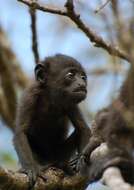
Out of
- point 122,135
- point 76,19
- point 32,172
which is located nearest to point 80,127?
point 32,172

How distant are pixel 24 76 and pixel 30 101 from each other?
10.9 feet

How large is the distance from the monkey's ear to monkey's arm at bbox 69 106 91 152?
534mm

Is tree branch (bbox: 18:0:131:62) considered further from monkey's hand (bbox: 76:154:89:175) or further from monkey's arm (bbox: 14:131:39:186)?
monkey's arm (bbox: 14:131:39:186)

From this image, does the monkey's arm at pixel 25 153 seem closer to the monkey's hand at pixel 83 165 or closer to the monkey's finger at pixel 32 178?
the monkey's finger at pixel 32 178

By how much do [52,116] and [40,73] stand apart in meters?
0.52

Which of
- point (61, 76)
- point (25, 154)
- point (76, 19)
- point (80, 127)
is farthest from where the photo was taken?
point (61, 76)

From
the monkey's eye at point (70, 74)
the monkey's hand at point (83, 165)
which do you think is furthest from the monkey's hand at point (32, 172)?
the monkey's eye at point (70, 74)

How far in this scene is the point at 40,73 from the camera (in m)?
6.47

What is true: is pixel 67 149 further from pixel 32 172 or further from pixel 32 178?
pixel 32 178

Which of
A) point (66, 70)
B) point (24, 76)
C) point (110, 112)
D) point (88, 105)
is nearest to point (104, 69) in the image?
point (88, 105)

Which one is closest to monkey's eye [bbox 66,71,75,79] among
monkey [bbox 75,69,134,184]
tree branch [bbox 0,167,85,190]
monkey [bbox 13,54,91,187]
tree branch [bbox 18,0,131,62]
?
monkey [bbox 13,54,91,187]

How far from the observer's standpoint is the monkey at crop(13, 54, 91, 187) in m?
5.88

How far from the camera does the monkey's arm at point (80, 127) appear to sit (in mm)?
5809

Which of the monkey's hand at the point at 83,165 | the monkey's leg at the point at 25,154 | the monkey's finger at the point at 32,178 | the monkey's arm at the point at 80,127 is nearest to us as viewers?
the monkey's finger at the point at 32,178
